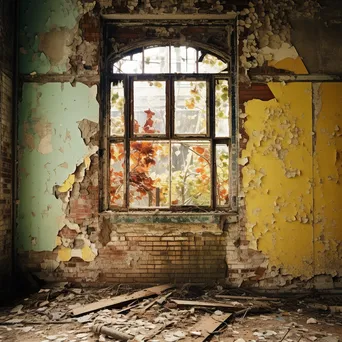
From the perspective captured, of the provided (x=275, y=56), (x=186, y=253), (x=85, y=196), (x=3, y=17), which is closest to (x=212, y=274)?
(x=186, y=253)

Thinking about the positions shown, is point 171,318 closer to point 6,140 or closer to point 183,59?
point 6,140

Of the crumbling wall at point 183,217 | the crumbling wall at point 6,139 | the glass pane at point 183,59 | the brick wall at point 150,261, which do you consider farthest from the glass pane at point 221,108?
the crumbling wall at point 6,139

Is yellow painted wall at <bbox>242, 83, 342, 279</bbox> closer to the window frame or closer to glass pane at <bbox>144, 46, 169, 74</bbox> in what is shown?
the window frame

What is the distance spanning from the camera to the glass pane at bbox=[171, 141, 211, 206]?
450cm

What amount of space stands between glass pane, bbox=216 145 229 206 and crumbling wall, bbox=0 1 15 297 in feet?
7.99

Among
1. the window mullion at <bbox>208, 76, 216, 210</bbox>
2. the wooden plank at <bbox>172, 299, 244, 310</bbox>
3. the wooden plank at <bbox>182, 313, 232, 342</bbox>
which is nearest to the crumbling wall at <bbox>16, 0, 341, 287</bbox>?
the window mullion at <bbox>208, 76, 216, 210</bbox>

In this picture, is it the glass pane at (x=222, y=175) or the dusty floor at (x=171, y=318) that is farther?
the glass pane at (x=222, y=175)

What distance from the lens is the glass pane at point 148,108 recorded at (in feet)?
14.9

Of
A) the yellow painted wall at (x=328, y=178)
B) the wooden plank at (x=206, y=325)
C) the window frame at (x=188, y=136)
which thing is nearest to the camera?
the wooden plank at (x=206, y=325)

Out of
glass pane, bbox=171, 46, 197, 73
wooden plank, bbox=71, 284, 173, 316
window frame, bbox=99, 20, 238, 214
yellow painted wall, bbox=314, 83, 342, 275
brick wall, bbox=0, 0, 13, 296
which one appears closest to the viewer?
wooden plank, bbox=71, 284, 173, 316

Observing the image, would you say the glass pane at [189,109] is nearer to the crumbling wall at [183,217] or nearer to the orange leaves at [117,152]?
the crumbling wall at [183,217]

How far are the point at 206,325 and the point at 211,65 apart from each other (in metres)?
2.98

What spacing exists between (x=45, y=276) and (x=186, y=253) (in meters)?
1.66

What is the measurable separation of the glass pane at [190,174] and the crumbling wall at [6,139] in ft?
6.21
